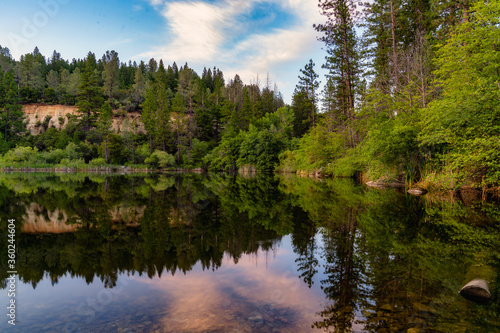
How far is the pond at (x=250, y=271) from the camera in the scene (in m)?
3.25

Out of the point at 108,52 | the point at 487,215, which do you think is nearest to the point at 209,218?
the point at 487,215

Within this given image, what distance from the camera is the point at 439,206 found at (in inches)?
438

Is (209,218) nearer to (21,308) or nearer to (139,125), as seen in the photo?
(21,308)

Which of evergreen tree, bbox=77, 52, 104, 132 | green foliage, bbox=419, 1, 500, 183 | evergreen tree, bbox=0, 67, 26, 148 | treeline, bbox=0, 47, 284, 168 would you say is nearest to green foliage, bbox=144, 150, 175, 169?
treeline, bbox=0, 47, 284, 168

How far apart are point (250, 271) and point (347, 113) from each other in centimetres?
2552

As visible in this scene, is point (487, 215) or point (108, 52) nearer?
point (487, 215)

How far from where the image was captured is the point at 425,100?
61.0 feet

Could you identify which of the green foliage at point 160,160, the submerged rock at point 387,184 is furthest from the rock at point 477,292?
the green foliage at point 160,160

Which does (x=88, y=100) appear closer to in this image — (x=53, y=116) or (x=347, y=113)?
(x=53, y=116)

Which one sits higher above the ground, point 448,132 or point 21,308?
point 448,132

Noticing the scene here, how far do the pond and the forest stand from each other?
458cm

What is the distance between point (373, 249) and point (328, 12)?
26.3m

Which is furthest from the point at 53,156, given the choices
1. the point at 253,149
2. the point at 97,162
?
the point at 253,149

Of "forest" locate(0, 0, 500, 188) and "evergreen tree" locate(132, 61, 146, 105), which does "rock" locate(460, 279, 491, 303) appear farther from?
"evergreen tree" locate(132, 61, 146, 105)
